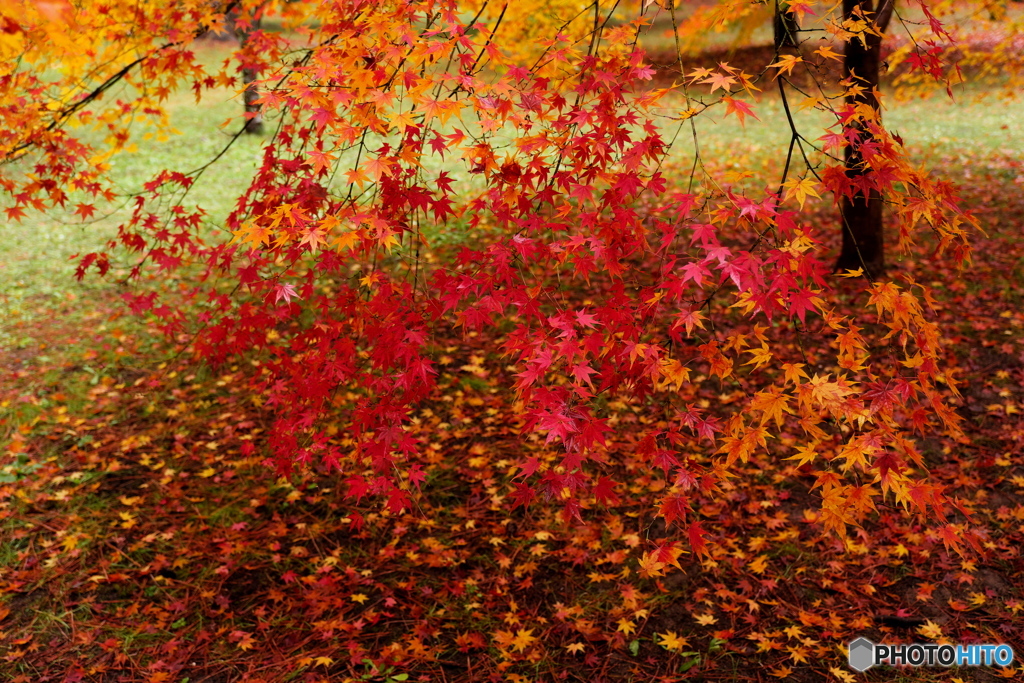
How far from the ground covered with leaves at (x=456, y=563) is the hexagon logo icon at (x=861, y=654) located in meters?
0.05

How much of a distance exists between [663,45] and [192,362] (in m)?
21.2

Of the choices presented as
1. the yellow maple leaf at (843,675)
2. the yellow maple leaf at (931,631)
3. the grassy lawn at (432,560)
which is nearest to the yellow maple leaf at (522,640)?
the grassy lawn at (432,560)

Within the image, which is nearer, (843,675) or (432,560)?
(843,675)

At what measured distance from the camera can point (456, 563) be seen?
408 centimetres

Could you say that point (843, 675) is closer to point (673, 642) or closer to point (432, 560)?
point (673, 642)

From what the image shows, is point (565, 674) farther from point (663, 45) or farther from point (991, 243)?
point (663, 45)

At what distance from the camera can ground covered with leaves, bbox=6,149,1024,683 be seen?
3.50 m

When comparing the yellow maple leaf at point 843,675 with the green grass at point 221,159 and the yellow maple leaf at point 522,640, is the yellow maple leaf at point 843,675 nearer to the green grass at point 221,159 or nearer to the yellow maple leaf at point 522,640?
the yellow maple leaf at point 522,640

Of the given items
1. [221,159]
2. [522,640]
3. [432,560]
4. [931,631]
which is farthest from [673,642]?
[221,159]

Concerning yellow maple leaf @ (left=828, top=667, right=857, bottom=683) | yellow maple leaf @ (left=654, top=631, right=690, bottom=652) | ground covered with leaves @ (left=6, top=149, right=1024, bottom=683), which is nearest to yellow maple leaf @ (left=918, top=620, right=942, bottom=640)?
ground covered with leaves @ (left=6, top=149, right=1024, bottom=683)

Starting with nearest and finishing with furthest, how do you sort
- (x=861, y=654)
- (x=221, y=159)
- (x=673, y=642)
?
(x=861, y=654) → (x=673, y=642) → (x=221, y=159)

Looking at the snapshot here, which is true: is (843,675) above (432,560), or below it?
below

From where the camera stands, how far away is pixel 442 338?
6.25m

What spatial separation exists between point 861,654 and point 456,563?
2.19 meters
